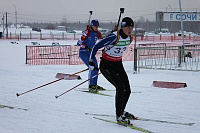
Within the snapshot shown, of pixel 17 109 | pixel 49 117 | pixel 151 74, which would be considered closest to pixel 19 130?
pixel 49 117

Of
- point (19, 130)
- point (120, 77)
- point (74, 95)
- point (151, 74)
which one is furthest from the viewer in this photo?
point (151, 74)

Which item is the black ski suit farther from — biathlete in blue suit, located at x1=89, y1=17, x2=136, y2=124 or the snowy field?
the snowy field

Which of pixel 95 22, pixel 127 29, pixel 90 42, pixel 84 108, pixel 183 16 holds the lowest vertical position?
pixel 84 108

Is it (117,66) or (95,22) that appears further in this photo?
(95,22)

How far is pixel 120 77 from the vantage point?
5.88m

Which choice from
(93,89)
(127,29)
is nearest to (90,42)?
(93,89)

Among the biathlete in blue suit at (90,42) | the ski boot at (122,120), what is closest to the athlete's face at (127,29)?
the ski boot at (122,120)

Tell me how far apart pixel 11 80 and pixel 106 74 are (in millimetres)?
6559

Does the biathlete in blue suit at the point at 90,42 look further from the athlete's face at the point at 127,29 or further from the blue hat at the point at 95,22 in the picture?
the athlete's face at the point at 127,29

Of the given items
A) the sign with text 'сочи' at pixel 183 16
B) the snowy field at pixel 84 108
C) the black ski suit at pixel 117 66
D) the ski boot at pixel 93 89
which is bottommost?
the snowy field at pixel 84 108

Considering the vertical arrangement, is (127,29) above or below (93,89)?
above

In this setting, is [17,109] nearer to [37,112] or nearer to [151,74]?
[37,112]

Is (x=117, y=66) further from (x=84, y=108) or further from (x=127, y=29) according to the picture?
(x=84, y=108)

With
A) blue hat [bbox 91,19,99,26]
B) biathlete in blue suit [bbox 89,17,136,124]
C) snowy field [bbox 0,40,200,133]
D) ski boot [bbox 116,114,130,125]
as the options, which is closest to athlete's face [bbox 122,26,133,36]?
biathlete in blue suit [bbox 89,17,136,124]
